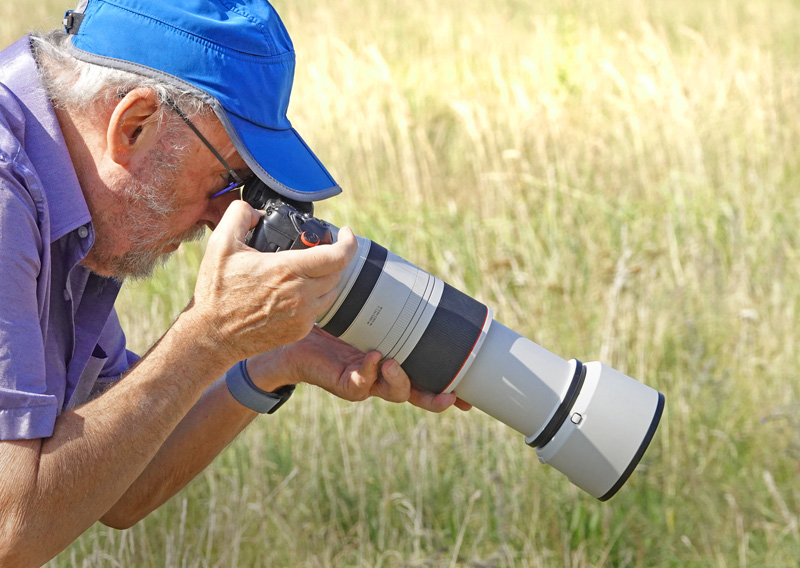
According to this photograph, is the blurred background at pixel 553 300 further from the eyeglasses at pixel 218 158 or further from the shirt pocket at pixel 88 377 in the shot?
the eyeglasses at pixel 218 158

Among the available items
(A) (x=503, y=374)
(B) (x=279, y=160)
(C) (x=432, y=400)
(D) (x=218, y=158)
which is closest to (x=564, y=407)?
(A) (x=503, y=374)

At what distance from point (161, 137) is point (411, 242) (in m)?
2.40

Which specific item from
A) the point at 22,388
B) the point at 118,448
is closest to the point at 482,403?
the point at 118,448

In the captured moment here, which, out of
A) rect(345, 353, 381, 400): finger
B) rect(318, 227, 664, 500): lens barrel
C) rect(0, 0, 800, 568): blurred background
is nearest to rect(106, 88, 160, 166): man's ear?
rect(318, 227, 664, 500): lens barrel

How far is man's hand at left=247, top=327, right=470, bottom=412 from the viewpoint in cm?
217

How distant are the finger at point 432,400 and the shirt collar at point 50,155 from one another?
865mm

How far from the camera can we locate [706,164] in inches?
182

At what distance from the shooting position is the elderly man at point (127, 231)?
5.16 ft

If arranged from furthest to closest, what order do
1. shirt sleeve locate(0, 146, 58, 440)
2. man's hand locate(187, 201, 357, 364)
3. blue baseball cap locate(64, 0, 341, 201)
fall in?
1. blue baseball cap locate(64, 0, 341, 201)
2. man's hand locate(187, 201, 357, 364)
3. shirt sleeve locate(0, 146, 58, 440)

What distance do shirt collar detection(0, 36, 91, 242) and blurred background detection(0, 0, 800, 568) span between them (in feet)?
2.29

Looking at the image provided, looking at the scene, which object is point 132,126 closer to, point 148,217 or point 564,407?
point 148,217

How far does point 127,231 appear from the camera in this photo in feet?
6.36

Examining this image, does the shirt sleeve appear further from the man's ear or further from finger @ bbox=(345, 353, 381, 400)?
finger @ bbox=(345, 353, 381, 400)

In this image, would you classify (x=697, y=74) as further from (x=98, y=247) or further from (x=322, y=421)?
(x=98, y=247)
